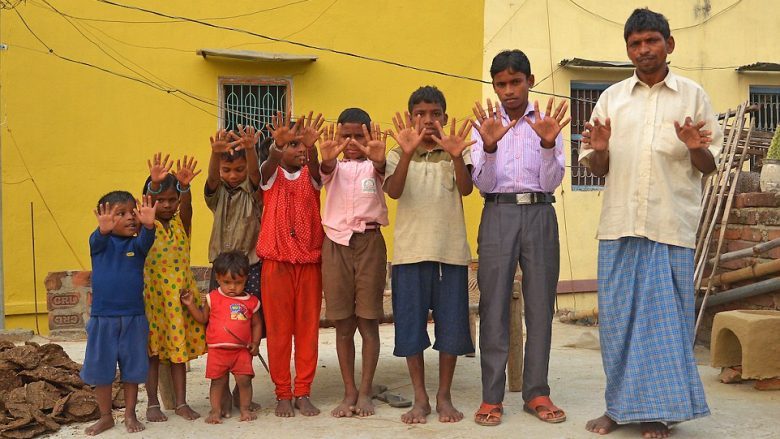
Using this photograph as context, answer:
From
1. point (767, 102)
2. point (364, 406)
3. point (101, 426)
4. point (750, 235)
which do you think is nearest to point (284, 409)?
point (364, 406)

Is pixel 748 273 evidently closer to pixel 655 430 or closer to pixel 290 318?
pixel 655 430

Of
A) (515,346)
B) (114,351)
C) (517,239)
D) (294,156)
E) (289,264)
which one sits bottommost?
(515,346)

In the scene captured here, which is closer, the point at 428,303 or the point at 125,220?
the point at 125,220

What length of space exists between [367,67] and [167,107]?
2319mm

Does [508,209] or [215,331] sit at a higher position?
[508,209]

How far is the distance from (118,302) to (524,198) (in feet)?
7.01

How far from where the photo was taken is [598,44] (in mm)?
10195

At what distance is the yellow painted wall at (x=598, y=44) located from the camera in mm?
9984

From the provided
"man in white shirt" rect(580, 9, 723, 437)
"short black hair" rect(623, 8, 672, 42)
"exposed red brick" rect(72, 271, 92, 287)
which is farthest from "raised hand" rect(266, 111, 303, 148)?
"exposed red brick" rect(72, 271, 92, 287)

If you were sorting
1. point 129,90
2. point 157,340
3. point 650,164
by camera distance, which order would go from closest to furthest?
point 650,164
point 157,340
point 129,90

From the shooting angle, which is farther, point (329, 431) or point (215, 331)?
point (215, 331)

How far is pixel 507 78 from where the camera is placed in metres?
4.27

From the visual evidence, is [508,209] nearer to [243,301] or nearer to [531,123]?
[531,123]

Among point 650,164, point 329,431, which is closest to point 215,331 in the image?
point 329,431
